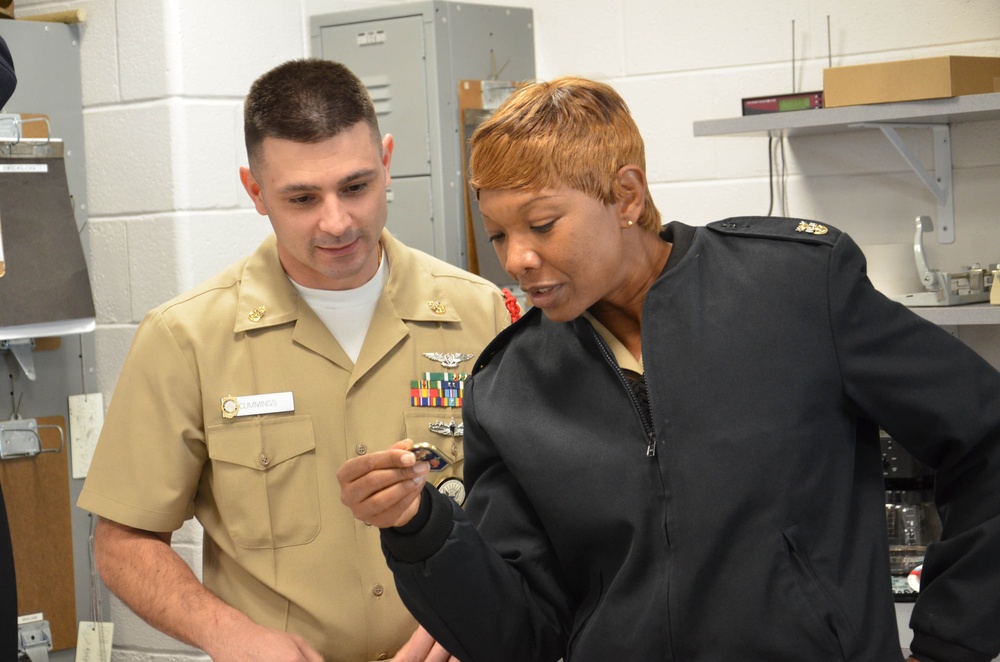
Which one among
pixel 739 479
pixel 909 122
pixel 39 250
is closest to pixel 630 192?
pixel 739 479

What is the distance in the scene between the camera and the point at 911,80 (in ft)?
7.62

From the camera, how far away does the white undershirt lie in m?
1.83

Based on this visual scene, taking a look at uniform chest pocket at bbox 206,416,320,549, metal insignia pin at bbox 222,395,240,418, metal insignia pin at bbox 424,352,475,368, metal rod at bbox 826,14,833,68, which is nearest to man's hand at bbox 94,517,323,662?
uniform chest pocket at bbox 206,416,320,549

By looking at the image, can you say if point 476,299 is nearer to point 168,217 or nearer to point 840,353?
point 840,353

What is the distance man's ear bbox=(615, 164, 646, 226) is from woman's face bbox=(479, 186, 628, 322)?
1 centimetres

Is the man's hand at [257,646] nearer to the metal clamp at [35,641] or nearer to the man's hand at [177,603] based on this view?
the man's hand at [177,603]

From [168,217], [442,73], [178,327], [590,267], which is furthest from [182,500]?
[442,73]

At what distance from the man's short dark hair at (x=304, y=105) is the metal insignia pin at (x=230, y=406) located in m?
0.36

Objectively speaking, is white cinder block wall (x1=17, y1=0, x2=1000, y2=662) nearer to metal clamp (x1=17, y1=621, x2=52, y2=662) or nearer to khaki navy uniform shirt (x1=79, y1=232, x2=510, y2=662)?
metal clamp (x1=17, y1=621, x2=52, y2=662)

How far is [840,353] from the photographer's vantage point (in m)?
1.28

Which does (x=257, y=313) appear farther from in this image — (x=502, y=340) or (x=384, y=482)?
(x=384, y=482)

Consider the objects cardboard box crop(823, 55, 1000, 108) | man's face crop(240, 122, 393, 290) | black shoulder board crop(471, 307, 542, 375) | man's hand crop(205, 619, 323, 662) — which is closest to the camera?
black shoulder board crop(471, 307, 542, 375)

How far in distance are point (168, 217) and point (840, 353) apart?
1.84 m

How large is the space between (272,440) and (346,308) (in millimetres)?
234
